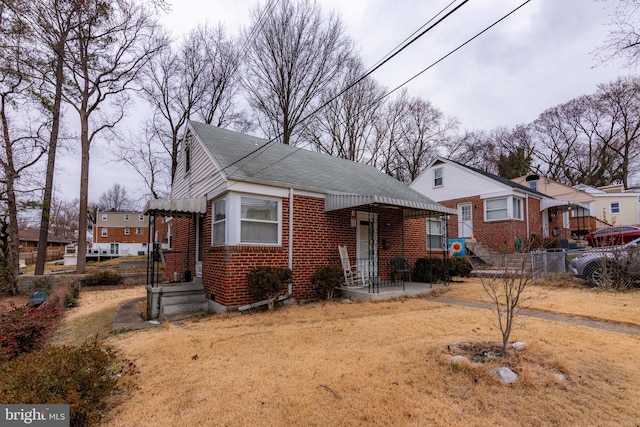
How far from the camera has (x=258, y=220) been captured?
335 inches

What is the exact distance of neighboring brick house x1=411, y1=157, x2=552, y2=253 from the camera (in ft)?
60.3

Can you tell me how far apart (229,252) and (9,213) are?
41.0 feet

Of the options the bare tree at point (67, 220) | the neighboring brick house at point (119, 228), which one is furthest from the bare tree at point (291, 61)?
the bare tree at point (67, 220)

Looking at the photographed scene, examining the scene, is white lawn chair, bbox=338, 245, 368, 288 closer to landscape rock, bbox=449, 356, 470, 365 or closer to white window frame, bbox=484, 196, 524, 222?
landscape rock, bbox=449, 356, 470, 365

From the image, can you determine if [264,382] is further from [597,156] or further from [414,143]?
[597,156]

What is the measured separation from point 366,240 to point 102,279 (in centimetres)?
1272

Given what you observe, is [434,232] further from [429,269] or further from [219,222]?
[219,222]

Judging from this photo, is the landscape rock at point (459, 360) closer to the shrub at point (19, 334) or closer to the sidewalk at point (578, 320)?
the sidewalk at point (578, 320)

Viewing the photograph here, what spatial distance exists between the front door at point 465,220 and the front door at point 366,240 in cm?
1178

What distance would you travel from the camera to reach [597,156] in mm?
36156

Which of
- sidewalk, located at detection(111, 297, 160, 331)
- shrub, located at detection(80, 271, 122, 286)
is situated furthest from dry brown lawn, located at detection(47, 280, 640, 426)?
shrub, located at detection(80, 271, 122, 286)

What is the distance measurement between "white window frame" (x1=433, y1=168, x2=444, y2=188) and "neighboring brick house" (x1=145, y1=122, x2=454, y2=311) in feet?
35.6

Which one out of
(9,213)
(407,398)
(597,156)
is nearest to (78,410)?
(407,398)

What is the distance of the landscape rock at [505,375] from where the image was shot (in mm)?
3436
